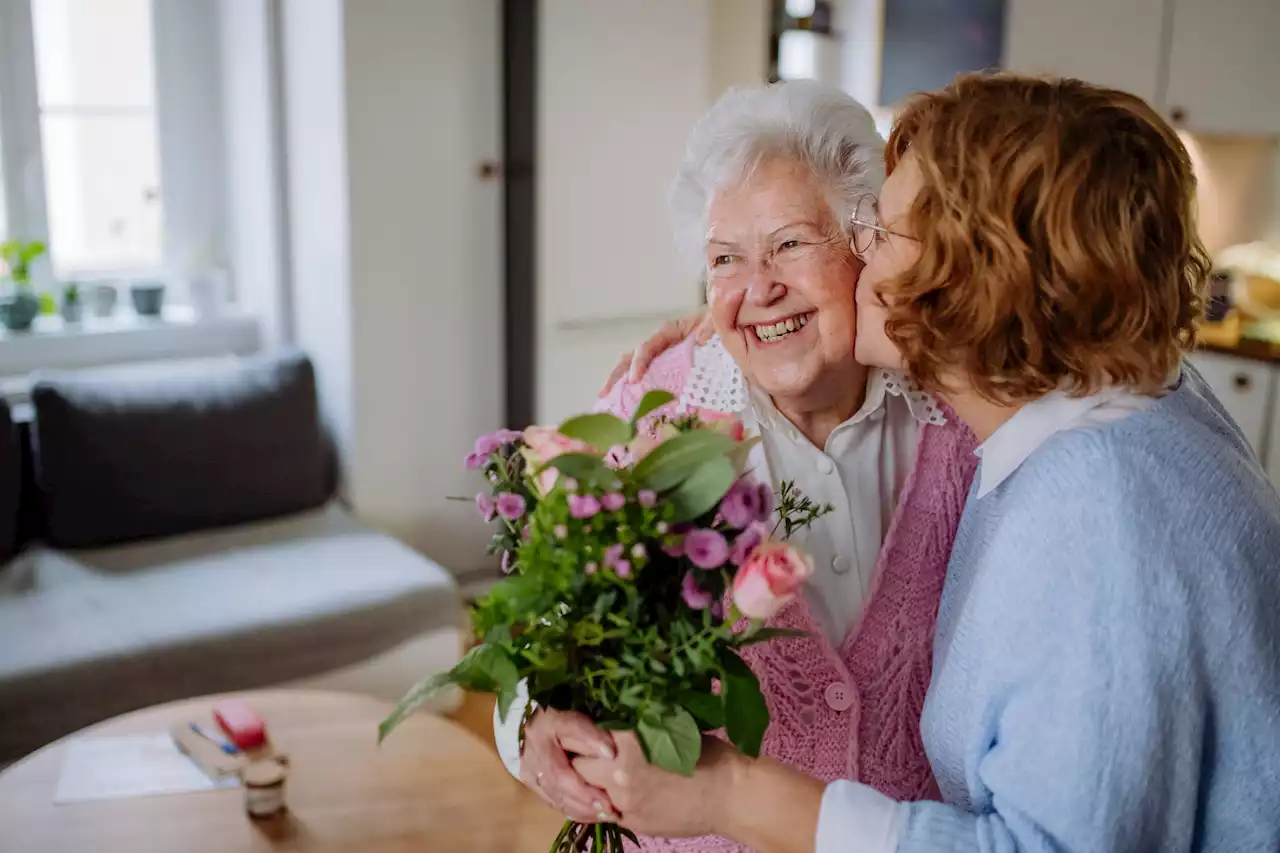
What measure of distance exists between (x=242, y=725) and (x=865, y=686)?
1.32 meters

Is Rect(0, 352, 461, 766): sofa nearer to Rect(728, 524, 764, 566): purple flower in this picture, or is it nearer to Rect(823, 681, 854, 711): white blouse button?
Rect(823, 681, 854, 711): white blouse button

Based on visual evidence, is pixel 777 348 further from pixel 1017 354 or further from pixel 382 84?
pixel 382 84

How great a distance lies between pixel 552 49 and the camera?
3.46m

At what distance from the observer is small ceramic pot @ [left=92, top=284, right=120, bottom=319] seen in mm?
3529

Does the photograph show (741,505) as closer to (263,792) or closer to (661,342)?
(661,342)

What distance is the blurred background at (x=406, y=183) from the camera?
3.43 metres

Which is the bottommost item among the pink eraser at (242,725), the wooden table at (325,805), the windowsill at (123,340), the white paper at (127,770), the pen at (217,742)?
the wooden table at (325,805)

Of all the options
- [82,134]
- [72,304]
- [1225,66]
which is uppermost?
[1225,66]

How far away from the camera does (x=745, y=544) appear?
0.98 metres

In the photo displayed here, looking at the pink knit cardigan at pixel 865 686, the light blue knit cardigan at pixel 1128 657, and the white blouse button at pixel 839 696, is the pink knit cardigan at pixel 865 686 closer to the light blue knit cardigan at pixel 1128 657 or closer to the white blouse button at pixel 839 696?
the white blouse button at pixel 839 696

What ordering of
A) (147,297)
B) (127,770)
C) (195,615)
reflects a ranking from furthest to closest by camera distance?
(147,297), (195,615), (127,770)

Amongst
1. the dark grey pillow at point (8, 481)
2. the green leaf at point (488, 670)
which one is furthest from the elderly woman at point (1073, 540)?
the dark grey pillow at point (8, 481)

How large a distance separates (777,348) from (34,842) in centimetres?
138

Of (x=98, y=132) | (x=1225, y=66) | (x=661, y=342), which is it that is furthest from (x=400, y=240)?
(x=1225, y=66)
